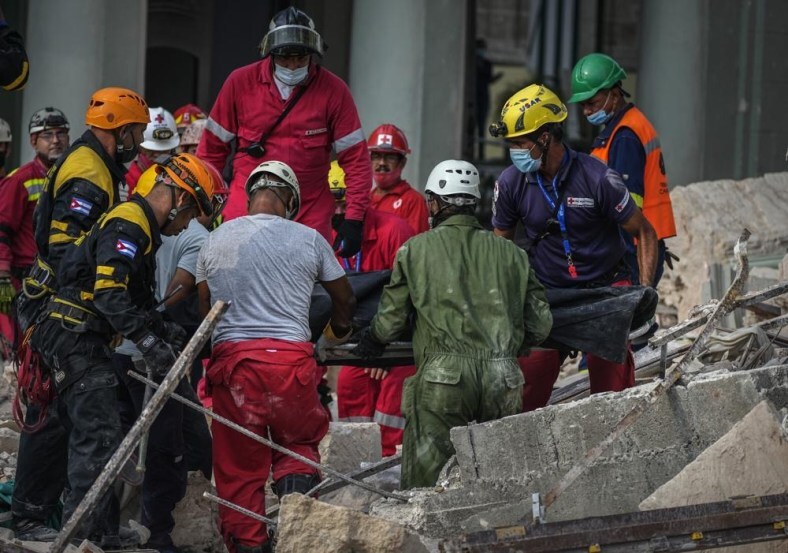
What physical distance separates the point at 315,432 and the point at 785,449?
2.08m

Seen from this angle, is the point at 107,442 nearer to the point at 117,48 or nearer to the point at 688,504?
the point at 688,504

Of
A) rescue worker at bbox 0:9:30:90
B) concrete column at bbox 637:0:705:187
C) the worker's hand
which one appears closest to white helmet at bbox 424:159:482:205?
rescue worker at bbox 0:9:30:90

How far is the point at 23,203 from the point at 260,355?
391 centimetres

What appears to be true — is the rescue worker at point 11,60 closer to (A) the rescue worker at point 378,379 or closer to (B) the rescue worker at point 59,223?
(B) the rescue worker at point 59,223

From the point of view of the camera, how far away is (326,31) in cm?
1803

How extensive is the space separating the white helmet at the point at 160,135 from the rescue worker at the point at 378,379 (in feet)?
4.74

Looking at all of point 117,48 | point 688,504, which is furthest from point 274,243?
point 117,48

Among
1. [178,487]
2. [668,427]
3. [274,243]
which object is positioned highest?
[274,243]

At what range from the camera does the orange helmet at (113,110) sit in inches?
295

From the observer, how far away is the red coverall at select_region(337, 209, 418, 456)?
961 centimetres

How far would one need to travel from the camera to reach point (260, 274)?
6988mm

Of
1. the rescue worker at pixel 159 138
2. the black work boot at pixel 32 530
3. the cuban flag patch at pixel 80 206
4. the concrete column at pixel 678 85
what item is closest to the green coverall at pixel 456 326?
the cuban flag patch at pixel 80 206

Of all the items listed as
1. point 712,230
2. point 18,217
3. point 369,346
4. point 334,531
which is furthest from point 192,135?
point 334,531

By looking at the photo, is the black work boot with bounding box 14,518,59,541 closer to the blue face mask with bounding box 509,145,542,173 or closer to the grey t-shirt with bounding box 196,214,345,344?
the grey t-shirt with bounding box 196,214,345,344
